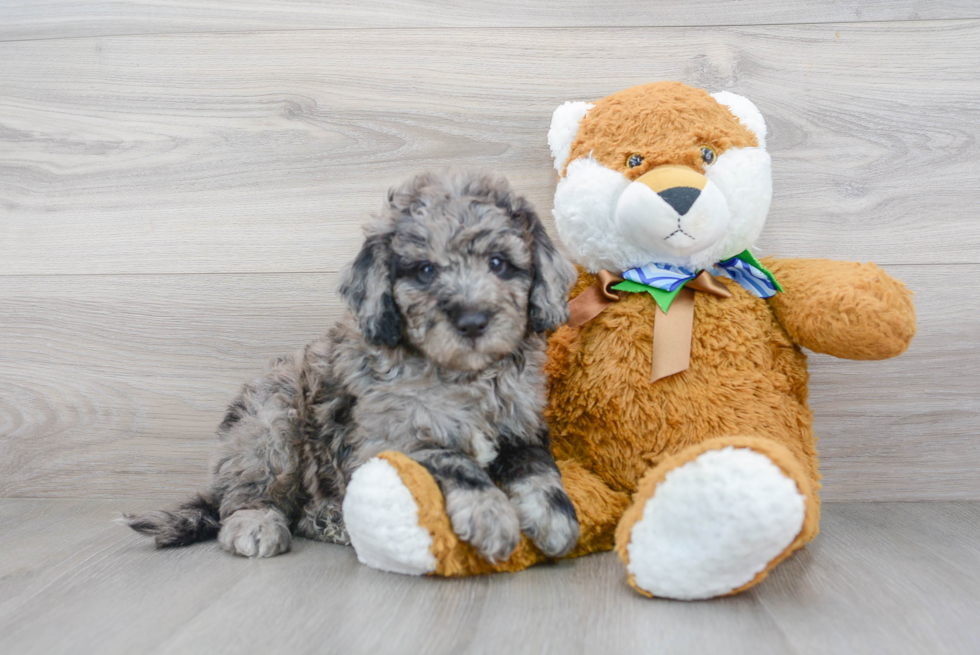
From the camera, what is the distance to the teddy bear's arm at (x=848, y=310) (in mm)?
1562

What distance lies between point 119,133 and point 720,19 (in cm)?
Answer: 176

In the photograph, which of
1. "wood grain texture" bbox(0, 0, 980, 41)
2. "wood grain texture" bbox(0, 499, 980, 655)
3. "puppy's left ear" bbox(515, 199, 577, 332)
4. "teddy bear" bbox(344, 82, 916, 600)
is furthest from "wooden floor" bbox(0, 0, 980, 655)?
"puppy's left ear" bbox(515, 199, 577, 332)

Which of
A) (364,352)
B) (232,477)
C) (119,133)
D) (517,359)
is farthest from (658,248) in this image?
(119,133)

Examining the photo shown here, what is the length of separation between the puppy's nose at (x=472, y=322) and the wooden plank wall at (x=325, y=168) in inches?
30.1

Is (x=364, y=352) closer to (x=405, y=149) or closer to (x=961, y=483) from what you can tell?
(x=405, y=149)

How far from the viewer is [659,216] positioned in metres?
1.58

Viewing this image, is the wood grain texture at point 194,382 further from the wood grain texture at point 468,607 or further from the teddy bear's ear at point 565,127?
the teddy bear's ear at point 565,127

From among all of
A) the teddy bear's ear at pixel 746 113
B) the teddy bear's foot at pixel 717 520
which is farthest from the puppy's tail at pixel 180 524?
the teddy bear's ear at pixel 746 113

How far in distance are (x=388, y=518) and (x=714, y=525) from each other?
584 millimetres

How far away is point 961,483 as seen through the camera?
6.97 feet

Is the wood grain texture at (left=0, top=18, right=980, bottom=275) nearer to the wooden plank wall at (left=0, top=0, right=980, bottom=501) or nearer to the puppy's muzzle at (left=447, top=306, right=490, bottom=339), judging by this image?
the wooden plank wall at (left=0, top=0, right=980, bottom=501)

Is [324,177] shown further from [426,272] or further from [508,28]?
[426,272]

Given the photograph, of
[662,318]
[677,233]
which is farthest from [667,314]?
Result: [677,233]

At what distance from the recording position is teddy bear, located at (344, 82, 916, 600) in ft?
5.13
